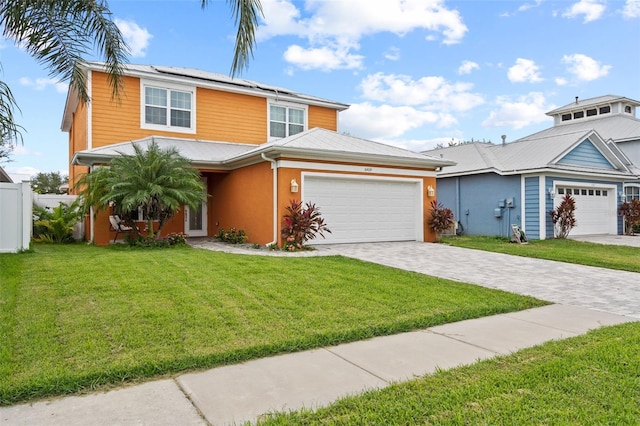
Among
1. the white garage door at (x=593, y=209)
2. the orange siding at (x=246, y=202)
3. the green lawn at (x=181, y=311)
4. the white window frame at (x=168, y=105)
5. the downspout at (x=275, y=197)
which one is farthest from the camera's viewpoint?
the white garage door at (x=593, y=209)

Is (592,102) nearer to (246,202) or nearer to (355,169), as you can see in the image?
(355,169)

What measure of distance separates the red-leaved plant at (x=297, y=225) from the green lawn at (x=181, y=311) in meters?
3.01

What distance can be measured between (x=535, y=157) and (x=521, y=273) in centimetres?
961

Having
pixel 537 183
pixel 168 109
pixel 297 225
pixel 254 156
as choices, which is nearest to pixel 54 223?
pixel 168 109

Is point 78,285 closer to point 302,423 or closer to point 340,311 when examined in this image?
point 340,311

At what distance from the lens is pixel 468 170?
1756 centimetres

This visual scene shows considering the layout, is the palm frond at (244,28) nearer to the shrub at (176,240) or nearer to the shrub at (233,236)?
the shrub at (176,240)

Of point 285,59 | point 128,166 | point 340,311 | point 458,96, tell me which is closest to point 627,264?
point 340,311

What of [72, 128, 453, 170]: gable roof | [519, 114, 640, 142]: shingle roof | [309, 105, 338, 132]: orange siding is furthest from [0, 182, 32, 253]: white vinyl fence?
[519, 114, 640, 142]: shingle roof

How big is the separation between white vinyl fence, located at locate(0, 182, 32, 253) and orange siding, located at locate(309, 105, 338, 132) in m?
10.5

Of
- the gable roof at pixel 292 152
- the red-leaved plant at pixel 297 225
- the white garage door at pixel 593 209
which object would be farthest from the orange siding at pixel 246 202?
the white garage door at pixel 593 209

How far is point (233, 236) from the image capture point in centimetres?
1280

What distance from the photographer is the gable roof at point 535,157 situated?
15805 millimetres

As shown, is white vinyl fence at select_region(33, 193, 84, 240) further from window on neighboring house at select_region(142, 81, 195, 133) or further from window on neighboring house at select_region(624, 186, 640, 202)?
window on neighboring house at select_region(624, 186, 640, 202)
